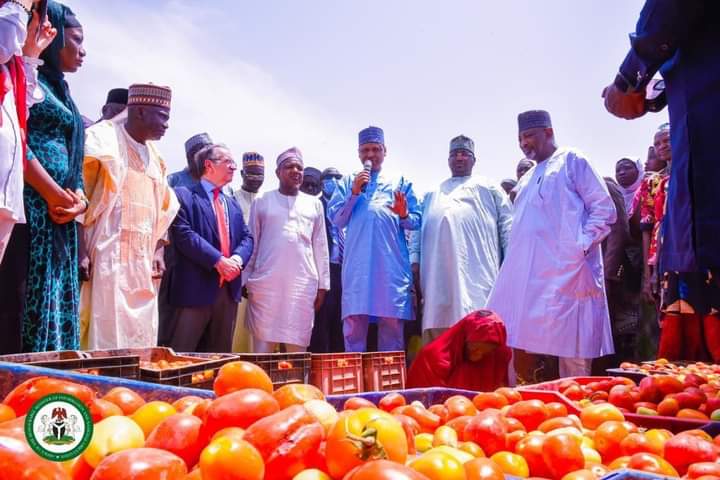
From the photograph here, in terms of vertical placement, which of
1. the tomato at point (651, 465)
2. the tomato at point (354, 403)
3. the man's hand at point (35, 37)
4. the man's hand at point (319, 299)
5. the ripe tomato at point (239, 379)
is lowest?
the tomato at point (651, 465)

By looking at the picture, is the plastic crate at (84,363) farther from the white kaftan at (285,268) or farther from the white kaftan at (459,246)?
the white kaftan at (459,246)

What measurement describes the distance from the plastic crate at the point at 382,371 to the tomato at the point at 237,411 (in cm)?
212

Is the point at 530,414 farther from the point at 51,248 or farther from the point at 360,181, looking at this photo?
the point at 360,181

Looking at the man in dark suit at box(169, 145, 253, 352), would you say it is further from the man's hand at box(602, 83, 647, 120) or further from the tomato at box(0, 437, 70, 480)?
the tomato at box(0, 437, 70, 480)

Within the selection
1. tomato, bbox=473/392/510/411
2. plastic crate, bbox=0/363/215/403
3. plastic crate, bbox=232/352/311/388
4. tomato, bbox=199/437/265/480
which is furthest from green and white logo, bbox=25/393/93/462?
plastic crate, bbox=232/352/311/388

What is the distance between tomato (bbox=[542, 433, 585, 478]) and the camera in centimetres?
135

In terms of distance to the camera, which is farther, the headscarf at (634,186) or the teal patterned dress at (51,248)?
the headscarf at (634,186)

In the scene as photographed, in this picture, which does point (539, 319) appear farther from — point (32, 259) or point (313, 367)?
point (32, 259)

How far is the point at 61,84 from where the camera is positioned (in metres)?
3.29

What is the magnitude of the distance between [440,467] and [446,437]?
1.80 ft

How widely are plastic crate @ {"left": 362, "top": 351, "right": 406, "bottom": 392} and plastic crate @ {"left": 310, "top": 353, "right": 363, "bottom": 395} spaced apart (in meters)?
0.05

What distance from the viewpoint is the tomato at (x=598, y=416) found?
1.92 metres

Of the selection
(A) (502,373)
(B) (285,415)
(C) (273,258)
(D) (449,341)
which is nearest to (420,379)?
(D) (449,341)

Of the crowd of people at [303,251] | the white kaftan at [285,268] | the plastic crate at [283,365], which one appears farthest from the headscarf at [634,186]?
the plastic crate at [283,365]
